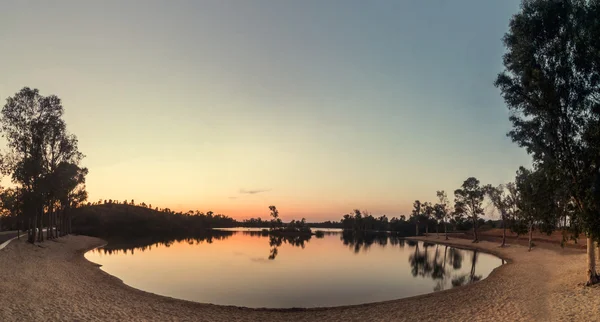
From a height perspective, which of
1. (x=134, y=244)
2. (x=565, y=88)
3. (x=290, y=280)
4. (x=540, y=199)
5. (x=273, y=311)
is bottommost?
(x=134, y=244)

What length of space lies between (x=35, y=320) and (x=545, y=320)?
90.7 feet

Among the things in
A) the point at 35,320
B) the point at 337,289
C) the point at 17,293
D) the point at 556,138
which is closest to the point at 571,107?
the point at 556,138

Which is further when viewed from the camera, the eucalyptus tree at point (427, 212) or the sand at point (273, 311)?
the eucalyptus tree at point (427, 212)

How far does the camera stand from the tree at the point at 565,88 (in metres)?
21.4

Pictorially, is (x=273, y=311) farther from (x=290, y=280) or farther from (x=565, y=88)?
(x=565, y=88)

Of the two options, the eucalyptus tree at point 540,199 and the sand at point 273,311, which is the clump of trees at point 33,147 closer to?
the sand at point 273,311

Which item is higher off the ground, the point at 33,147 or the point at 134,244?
the point at 33,147

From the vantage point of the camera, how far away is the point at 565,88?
2281 cm

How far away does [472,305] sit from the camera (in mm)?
24531

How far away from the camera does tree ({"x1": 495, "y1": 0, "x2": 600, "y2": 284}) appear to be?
21375mm

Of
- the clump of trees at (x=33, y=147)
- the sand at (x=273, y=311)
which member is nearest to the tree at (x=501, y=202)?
the sand at (x=273, y=311)

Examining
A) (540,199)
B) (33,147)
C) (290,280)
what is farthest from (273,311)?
(33,147)

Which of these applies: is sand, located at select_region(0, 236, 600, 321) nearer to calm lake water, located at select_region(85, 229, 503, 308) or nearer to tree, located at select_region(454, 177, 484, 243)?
calm lake water, located at select_region(85, 229, 503, 308)

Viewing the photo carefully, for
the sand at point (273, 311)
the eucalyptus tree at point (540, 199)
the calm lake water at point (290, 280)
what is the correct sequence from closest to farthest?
the sand at point (273, 311), the eucalyptus tree at point (540, 199), the calm lake water at point (290, 280)
